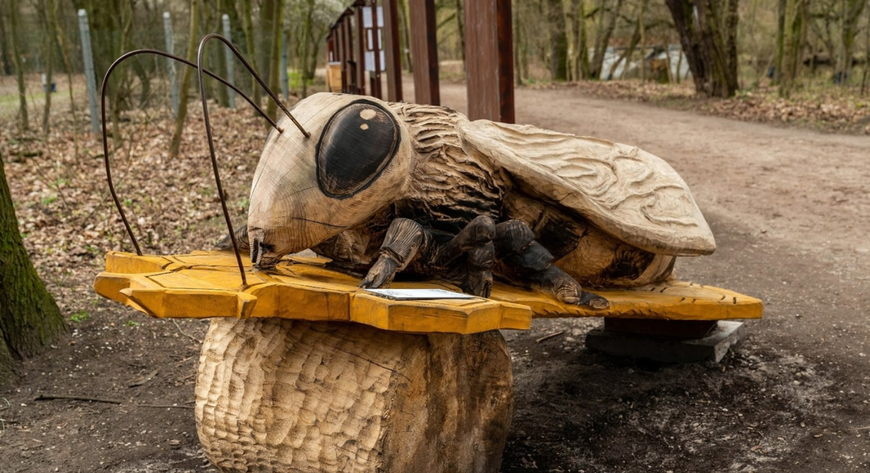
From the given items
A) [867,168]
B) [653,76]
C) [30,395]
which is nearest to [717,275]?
[867,168]

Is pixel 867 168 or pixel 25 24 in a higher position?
pixel 25 24

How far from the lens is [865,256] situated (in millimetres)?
5629

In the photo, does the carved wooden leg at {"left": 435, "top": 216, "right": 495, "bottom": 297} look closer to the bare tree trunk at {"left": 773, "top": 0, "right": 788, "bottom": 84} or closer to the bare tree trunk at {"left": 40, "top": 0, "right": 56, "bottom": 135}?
the bare tree trunk at {"left": 40, "top": 0, "right": 56, "bottom": 135}

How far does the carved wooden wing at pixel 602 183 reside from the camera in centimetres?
278

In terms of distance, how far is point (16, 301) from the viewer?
4023 mm

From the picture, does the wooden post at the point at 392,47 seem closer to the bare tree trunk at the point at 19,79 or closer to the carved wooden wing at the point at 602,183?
the carved wooden wing at the point at 602,183

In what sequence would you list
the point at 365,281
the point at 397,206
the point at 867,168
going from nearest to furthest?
the point at 365,281 < the point at 397,206 < the point at 867,168

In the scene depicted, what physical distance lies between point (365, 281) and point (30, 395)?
232 centimetres

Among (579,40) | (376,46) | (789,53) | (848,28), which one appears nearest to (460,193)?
(376,46)

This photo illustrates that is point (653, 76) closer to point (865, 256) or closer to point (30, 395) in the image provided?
point (865, 256)

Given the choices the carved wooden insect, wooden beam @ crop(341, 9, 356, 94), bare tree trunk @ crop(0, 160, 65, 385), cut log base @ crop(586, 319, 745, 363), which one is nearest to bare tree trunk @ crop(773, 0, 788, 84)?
wooden beam @ crop(341, 9, 356, 94)

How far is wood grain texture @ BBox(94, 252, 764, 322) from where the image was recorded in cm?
206

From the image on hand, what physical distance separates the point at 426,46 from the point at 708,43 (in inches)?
374

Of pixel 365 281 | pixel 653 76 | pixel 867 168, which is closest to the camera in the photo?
pixel 365 281
